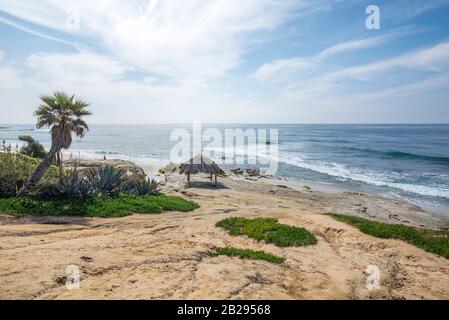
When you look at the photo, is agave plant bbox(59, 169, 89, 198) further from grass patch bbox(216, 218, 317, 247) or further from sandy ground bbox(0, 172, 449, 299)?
grass patch bbox(216, 218, 317, 247)

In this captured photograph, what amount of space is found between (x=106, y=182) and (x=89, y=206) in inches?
107

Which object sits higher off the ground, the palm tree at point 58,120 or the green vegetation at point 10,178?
the palm tree at point 58,120

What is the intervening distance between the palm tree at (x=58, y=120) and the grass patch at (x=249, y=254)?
10.4m

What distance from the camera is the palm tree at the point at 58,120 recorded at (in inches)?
569

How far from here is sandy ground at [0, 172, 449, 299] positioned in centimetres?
576

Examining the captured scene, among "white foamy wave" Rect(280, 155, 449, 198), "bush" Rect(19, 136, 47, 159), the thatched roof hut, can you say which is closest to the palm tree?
the thatched roof hut

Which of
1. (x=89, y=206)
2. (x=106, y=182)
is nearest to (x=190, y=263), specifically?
(x=89, y=206)

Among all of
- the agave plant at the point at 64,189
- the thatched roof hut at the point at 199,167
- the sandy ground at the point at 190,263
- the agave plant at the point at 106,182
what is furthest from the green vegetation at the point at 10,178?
the thatched roof hut at the point at 199,167

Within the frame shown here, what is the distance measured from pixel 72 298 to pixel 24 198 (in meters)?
9.65

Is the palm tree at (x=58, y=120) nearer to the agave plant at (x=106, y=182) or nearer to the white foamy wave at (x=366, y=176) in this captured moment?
the agave plant at (x=106, y=182)

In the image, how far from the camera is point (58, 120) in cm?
1478

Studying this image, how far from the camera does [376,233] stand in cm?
981
